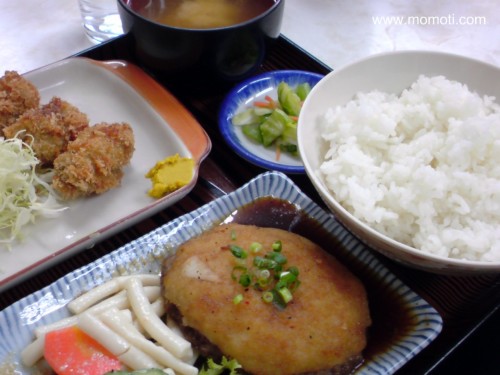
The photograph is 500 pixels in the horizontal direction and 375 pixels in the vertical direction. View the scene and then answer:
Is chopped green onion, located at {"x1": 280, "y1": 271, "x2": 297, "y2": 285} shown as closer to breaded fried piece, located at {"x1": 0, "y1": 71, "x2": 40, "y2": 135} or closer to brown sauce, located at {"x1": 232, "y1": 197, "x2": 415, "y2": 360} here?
brown sauce, located at {"x1": 232, "y1": 197, "x2": 415, "y2": 360}

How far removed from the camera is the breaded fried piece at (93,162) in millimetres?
2174

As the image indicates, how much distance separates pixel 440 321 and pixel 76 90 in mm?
2065

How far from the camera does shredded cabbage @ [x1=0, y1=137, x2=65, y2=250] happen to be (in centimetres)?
212

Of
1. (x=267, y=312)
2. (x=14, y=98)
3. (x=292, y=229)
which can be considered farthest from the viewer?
(x=14, y=98)

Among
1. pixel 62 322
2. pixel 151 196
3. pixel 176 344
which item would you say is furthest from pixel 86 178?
pixel 176 344

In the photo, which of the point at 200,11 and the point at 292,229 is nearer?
the point at 292,229

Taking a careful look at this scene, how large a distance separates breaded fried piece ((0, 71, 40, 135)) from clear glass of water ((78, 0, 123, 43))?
31.3 inches

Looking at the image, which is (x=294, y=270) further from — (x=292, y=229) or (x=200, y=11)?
(x=200, y=11)

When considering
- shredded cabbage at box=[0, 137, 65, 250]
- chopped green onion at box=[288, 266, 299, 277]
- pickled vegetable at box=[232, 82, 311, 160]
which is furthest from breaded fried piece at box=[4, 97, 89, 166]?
chopped green onion at box=[288, 266, 299, 277]

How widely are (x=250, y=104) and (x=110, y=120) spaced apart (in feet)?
2.35

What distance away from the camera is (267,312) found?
1.68m

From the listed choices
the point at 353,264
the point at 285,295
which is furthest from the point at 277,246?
the point at 353,264

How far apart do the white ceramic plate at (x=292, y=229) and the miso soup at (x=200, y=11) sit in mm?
944

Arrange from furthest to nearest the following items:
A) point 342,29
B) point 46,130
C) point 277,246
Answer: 1. point 342,29
2. point 46,130
3. point 277,246
